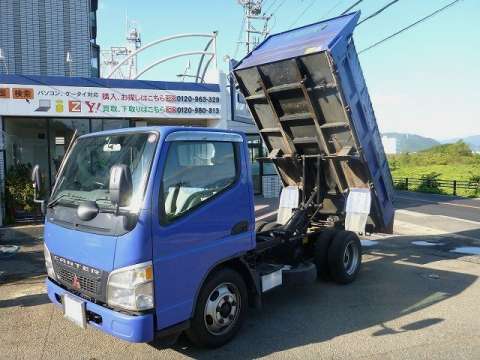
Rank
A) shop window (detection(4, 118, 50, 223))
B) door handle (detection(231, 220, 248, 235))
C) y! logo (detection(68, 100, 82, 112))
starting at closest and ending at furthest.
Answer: door handle (detection(231, 220, 248, 235)) → shop window (detection(4, 118, 50, 223)) → y! logo (detection(68, 100, 82, 112))

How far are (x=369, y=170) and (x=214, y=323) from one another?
362 cm

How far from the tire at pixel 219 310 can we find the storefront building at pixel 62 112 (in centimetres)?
797

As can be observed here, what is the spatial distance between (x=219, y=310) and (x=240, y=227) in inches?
34.5

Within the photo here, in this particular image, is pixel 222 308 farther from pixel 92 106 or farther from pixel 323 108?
pixel 92 106

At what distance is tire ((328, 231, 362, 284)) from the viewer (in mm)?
6414

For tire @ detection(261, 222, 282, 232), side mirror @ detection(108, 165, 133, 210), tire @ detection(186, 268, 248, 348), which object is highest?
side mirror @ detection(108, 165, 133, 210)

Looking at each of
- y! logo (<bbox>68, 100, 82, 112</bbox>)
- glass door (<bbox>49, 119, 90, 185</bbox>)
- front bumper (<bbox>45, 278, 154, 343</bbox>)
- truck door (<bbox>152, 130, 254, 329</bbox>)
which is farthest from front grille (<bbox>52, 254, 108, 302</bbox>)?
glass door (<bbox>49, 119, 90, 185</bbox>)

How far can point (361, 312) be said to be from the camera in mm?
5465

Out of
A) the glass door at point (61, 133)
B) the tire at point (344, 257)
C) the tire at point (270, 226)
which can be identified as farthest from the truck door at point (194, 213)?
the glass door at point (61, 133)

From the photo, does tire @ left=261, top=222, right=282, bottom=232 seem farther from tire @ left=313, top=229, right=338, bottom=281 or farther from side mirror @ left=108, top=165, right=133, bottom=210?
side mirror @ left=108, top=165, right=133, bottom=210

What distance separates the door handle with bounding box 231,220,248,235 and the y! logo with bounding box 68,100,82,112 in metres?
10.3

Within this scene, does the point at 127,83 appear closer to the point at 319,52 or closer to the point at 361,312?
the point at 319,52

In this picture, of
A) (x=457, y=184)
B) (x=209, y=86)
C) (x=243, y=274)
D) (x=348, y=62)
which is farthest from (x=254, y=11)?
(x=243, y=274)

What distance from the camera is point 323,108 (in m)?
6.52
